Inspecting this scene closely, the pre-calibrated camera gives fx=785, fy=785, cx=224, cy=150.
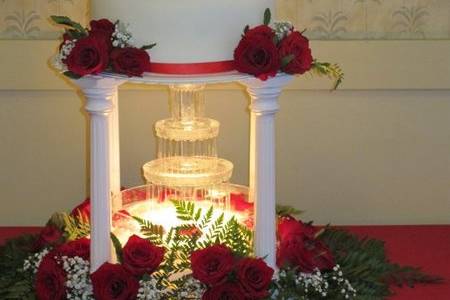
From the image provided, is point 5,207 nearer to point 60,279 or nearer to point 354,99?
point 60,279

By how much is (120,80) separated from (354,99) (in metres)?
0.78

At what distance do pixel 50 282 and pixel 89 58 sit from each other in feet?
1.38

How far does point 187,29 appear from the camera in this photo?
126 cm

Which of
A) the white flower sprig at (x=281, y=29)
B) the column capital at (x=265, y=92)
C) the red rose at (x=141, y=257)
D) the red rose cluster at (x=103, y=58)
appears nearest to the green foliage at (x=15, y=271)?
the red rose at (x=141, y=257)

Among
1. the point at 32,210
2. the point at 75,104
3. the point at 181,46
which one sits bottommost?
the point at 32,210

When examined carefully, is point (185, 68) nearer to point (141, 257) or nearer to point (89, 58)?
point (89, 58)

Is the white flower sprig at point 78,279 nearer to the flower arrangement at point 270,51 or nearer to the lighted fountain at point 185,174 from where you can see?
the lighted fountain at point 185,174

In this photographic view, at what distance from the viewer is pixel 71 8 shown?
1.84 meters

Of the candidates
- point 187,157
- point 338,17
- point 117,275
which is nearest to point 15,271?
point 117,275

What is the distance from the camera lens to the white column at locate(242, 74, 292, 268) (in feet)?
4.25

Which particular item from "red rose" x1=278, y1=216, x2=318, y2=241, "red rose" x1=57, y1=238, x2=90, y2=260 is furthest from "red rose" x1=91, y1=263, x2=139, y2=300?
"red rose" x1=278, y1=216, x2=318, y2=241

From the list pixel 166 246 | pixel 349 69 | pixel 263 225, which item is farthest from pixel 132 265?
pixel 349 69

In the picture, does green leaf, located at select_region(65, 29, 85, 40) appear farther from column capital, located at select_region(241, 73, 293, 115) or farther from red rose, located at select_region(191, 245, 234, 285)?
red rose, located at select_region(191, 245, 234, 285)

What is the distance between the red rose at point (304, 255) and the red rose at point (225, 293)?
0.13 meters
